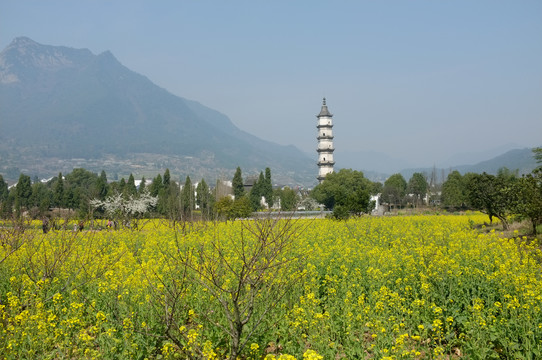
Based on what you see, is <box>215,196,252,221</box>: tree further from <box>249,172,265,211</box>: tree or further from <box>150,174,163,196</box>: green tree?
<box>150,174,163,196</box>: green tree

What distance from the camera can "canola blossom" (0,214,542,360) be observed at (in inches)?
226

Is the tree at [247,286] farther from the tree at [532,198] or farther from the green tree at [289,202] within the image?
the tree at [532,198]

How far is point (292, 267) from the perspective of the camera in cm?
1001

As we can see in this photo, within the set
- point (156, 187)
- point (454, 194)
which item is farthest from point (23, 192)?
point (454, 194)

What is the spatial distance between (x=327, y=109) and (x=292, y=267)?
344 feet

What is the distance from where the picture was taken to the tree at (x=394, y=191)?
82350 mm

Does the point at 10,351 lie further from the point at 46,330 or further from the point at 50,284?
the point at 50,284

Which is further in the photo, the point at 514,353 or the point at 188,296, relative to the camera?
the point at 188,296

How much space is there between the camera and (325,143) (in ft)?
352

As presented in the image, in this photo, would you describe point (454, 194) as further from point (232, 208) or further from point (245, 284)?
point (245, 284)

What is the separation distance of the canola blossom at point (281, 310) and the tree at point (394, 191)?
70.0 meters

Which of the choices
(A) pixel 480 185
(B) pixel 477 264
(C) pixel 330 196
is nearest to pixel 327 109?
(C) pixel 330 196

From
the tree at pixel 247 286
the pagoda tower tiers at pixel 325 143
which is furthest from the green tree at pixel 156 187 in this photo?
the tree at pixel 247 286

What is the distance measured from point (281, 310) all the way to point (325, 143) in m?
101
